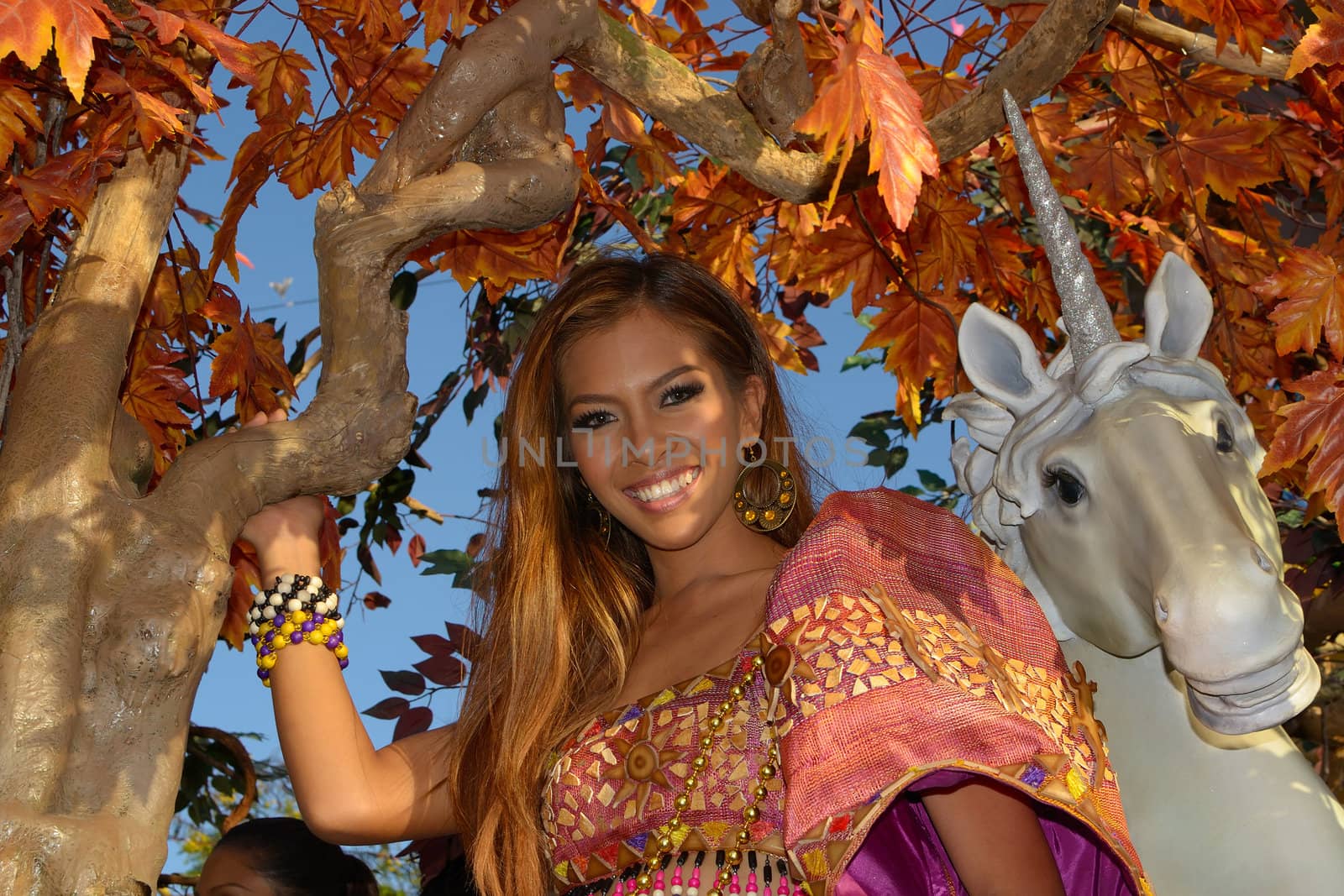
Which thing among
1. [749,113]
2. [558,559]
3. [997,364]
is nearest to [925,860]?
[997,364]

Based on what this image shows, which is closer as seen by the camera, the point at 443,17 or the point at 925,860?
the point at 925,860

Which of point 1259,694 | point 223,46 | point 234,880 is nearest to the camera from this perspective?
point 1259,694

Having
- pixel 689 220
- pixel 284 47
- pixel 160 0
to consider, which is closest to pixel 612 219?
pixel 689 220

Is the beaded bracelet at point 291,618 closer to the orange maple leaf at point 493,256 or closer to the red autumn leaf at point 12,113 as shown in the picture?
the red autumn leaf at point 12,113

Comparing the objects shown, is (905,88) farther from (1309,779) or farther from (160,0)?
(160,0)

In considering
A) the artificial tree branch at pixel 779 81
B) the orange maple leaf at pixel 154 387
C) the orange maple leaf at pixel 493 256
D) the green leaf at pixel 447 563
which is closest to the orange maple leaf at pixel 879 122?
the artificial tree branch at pixel 779 81

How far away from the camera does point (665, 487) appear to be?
6.82 ft

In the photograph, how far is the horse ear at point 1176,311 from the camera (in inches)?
66.0

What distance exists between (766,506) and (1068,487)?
2.10ft

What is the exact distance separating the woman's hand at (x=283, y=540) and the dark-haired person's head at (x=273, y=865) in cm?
111

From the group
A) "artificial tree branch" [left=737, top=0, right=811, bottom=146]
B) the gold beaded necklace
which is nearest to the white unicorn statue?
"artificial tree branch" [left=737, top=0, right=811, bottom=146]

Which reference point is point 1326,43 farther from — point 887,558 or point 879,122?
point 887,558

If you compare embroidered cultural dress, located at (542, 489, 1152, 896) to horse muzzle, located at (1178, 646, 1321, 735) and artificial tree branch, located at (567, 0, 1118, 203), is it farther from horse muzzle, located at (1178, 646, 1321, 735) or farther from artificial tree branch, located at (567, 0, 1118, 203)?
artificial tree branch, located at (567, 0, 1118, 203)

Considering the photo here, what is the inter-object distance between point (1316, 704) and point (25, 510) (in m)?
2.52
